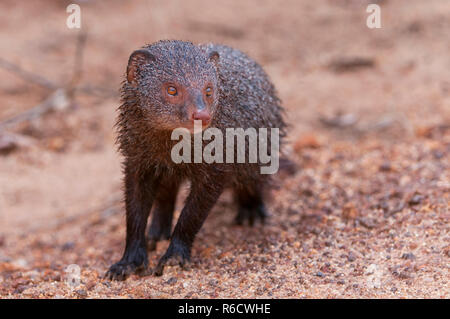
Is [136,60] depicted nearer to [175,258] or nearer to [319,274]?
[175,258]

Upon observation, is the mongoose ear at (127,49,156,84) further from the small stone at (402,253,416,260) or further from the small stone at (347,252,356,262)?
the small stone at (402,253,416,260)

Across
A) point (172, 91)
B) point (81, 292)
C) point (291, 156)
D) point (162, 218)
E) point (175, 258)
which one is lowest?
point (81, 292)

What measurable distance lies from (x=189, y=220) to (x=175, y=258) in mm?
243

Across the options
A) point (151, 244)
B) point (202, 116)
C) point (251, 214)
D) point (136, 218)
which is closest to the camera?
point (202, 116)

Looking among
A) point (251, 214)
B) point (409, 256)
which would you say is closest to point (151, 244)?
point (251, 214)

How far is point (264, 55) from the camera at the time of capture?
8305mm

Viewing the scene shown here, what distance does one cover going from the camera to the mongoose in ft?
10.1

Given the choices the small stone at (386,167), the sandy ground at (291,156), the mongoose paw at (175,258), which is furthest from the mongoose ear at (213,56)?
the small stone at (386,167)

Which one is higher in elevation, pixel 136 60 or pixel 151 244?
pixel 136 60

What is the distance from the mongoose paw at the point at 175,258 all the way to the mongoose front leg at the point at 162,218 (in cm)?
60

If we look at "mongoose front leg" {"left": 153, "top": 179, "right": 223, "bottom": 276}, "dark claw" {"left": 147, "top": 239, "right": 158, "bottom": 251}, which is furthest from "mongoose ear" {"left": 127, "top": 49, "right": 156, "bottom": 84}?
"dark claw" {"left": 147, "top": 239, "right": 158, "bottom": 251}

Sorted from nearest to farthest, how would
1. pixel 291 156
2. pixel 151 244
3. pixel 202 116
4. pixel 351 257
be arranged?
pixel 202 116 → pixel 351 257 → pixel 151 244 → pixel 291 156

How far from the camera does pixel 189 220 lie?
3541 millimetres

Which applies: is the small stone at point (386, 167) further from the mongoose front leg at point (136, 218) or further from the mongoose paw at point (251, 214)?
the mongoose front leg at point (136, 218)
